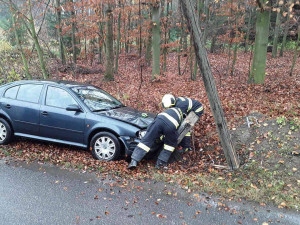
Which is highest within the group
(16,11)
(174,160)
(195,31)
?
(16,11)

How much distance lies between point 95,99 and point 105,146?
4.71ft

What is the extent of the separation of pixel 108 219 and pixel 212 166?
2626 mm

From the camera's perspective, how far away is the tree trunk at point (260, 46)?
9992 millimetres

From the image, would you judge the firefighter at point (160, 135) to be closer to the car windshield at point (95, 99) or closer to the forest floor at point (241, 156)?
the forest floor at point (241, 156)

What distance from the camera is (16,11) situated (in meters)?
10.2

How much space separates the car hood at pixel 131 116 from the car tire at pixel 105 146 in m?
0.48

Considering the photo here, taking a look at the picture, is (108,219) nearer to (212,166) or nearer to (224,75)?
(212,166)

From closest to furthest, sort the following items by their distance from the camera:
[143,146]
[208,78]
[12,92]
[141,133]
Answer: [208,78] → [143,146] → [141,133] → [12,92]

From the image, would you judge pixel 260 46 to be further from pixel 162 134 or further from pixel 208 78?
pixel 162 134

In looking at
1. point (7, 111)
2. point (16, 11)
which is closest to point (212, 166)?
point (7, 111)

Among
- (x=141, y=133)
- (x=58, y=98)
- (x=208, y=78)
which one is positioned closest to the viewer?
(x=208, y=78)

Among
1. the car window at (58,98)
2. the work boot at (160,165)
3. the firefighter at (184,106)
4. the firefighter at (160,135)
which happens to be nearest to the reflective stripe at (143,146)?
the firefighter at (160,135)

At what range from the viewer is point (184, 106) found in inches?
247

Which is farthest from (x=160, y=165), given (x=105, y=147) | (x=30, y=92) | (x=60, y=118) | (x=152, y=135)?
(x=30, y=92)
